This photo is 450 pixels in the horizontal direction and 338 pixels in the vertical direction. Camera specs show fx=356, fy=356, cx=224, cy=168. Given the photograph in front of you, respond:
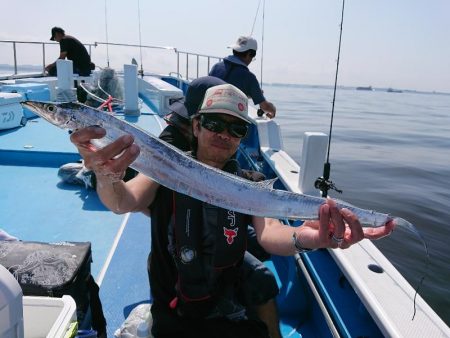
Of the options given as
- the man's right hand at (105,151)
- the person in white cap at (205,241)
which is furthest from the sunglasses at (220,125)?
the man's right hand at (105,151)

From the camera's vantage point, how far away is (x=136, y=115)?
9.38 metres

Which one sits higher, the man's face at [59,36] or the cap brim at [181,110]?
the man's face at [59,36]

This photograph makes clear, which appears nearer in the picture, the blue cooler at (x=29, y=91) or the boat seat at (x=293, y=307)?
the boat seat at (x=293, y=307)

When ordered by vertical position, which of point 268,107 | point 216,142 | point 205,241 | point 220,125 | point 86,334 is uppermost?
point 220,125

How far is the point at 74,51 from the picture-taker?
11719mm

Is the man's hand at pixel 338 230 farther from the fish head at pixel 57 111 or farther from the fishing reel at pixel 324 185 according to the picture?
the fish head at pixel 57 111

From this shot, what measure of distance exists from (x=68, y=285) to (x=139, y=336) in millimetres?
511

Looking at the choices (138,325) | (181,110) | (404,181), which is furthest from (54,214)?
(404,181)

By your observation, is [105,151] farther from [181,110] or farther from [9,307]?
[181,110]

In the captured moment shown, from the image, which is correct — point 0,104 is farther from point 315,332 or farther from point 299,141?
point 299,141

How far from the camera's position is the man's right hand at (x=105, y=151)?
4.91ft

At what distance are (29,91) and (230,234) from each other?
894 centimetres

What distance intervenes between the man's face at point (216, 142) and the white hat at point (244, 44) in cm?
285

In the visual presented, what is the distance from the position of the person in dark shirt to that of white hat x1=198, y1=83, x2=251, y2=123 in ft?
35.7
